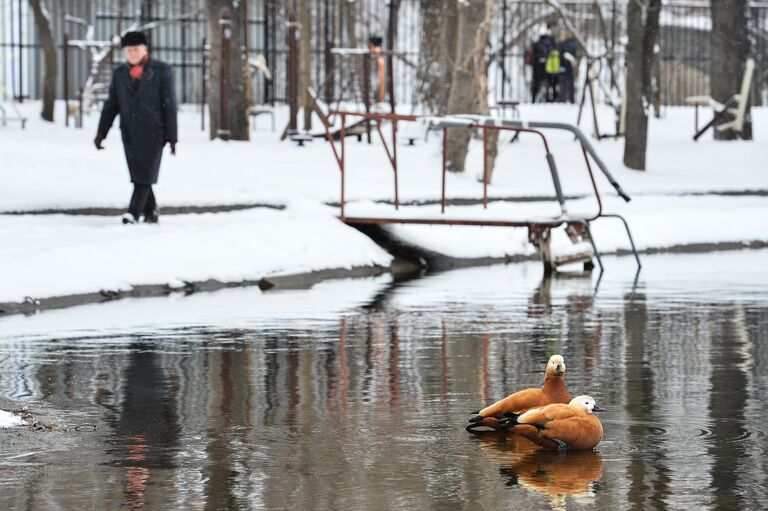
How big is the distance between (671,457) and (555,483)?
0.73 metres

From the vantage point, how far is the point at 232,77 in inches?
1183

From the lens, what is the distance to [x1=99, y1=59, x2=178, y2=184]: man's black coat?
1797 cm

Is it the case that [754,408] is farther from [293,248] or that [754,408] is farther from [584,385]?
[293,248]

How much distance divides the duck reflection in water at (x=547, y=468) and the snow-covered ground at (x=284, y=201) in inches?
272

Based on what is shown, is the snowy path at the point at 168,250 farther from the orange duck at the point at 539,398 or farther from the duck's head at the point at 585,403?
the duck's head at the point at 585,403

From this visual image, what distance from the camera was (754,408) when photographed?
887cm

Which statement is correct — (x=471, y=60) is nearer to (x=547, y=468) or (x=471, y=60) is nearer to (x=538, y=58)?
(x=538, y=58)

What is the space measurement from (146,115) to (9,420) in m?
9.99

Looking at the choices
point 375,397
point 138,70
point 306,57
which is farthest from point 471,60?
point 375,397

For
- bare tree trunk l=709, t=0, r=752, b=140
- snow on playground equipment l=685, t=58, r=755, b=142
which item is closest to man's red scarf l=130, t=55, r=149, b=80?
snow on playground equipment l=685, t=58, r=755, b=142

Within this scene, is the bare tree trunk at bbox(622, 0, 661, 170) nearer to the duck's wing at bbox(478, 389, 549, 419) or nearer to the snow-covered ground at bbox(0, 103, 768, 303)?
the snow-covered ground at bbox(0, 103, 768, 303)

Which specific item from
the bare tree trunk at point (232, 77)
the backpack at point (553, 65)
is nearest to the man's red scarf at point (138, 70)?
the bare tree trunk at point (232, 77)

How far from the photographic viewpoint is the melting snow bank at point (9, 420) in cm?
823

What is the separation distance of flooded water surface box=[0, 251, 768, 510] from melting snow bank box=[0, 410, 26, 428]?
0.16m
